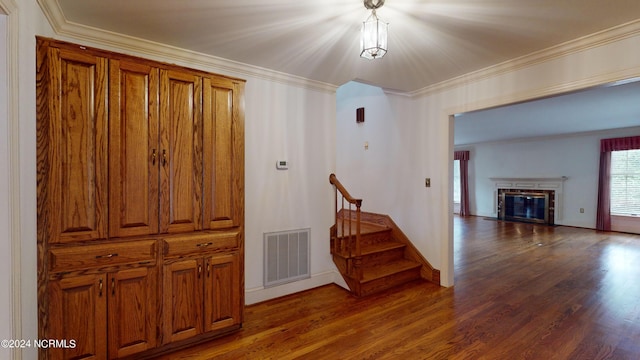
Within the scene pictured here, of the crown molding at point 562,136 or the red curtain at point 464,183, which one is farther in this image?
the red curtain at point 464,183

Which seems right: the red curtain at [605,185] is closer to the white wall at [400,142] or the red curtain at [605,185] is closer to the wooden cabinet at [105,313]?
the white wall at [400,142]

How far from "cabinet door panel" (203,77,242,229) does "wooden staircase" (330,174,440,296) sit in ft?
4.56

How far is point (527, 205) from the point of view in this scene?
822 cm

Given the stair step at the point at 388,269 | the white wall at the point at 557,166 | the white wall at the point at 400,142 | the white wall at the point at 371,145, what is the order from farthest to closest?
the white wall at the point at 557,166
the white wall at the point at 371,145
the stair step at the point at 388,269
the white wall at the point at 400,142

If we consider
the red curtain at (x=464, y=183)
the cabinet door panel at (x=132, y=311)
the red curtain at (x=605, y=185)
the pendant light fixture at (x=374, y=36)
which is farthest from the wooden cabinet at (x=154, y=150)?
the red curtain at (x=464, y=183)

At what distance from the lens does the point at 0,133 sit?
4.19 feet

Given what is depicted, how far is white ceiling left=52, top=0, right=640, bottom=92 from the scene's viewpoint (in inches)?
72.5

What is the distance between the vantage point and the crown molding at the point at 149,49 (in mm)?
2001

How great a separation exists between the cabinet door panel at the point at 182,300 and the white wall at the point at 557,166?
925 cm

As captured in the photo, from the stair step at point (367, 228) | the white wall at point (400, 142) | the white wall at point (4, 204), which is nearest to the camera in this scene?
the white wall at point (4, 204)

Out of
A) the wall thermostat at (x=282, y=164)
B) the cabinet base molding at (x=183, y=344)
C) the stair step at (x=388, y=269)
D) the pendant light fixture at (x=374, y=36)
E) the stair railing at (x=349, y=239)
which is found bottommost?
the cabinet base molding at (x=183, y=344)

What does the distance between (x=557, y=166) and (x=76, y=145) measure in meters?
9.96

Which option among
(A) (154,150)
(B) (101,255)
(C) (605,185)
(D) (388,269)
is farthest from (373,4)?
(C) (605,185)

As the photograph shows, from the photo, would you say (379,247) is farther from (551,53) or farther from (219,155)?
(551,53)
